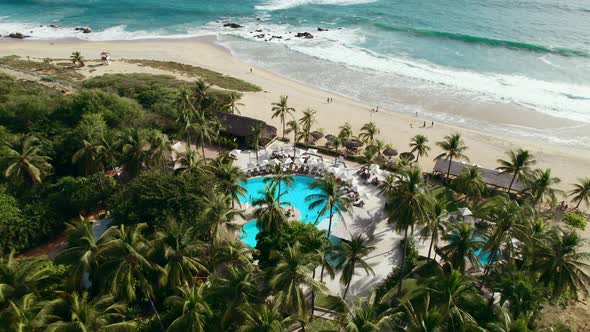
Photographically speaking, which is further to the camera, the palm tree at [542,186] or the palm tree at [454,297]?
the palm tree at [542,186]

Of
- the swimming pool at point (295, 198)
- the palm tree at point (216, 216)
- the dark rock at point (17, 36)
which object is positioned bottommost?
the swimming pool at point (295, 198)

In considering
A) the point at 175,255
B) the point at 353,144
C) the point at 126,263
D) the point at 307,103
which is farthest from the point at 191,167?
the point at 307,103

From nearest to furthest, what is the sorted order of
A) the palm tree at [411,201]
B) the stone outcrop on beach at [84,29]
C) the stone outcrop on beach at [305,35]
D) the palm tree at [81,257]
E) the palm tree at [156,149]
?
the palm tree at [81,257], the palm tree at [411,201], the palm tree at [156,149], the stone outcrop on beach at [305,35], the stone outcrop on beach at [84,29]

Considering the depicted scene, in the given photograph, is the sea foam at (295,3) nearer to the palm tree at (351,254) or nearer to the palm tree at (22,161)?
the palm tree at (22,161)

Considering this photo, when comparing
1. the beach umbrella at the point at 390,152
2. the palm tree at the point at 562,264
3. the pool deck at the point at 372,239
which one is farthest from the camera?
the beach umbrella at the point at 390,152

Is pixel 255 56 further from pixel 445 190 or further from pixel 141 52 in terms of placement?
pixel 445 190

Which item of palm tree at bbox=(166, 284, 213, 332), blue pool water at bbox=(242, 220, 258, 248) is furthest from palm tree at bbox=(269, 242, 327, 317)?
blue pool water at bbox=(242, 220, 258, 248)

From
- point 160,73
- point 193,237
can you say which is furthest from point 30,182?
point 160,73

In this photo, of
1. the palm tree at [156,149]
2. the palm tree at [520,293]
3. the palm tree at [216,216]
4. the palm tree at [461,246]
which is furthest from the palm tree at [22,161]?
the palm tree at [520,293]
